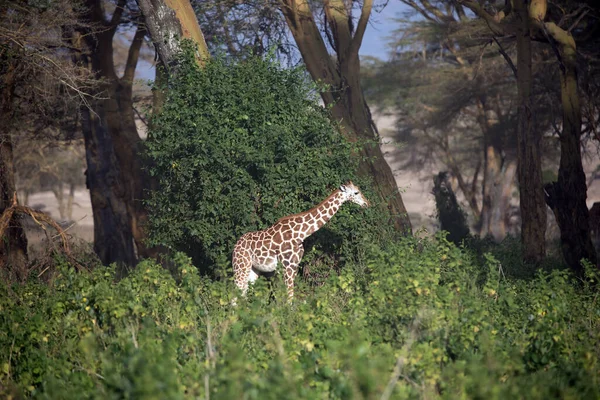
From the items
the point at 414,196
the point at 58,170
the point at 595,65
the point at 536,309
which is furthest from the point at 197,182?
the point at 414,196

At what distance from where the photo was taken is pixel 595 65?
706 inches

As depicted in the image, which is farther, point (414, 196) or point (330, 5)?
point (414, 196)

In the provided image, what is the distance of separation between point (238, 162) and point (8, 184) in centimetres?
408

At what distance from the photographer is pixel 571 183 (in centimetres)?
1246

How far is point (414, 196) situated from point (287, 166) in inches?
1742

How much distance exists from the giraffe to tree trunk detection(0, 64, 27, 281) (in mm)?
4034

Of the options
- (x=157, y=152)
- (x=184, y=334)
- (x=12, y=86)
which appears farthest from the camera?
(x=12, y=86)

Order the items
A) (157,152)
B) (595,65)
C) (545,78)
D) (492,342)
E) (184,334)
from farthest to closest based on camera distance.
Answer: (545,78) → (595,65) → (157,152) → (184,334) → (492,342)

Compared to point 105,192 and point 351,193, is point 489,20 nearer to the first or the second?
point 351,193

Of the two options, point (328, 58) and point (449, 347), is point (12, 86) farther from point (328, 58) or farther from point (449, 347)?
point (449, 347)

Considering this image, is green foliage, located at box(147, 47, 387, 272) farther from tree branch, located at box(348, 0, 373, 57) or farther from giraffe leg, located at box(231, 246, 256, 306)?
tree branch, located at box(348, 0, 373, 57)

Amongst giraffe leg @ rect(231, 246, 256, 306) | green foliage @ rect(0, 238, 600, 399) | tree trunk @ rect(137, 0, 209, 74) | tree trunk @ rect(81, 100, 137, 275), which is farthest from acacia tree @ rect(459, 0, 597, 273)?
tree trunk @ rect(81, 100, 137, 275)

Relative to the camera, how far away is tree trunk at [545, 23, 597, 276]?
12.3 m

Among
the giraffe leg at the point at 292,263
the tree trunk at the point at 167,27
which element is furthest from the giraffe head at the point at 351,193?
the tree trunk at the point at 167,27
